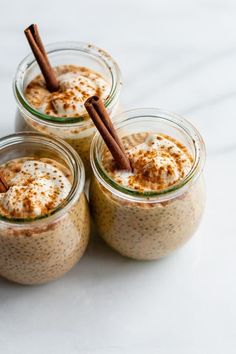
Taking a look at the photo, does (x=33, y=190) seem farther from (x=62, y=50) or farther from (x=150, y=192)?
(x=62, y=50)

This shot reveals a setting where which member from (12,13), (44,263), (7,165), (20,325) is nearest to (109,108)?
(7,165)

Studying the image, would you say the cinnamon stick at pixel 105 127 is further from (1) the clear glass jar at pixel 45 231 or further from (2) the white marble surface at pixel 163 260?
(2) the white marble surface at pixel 163 260

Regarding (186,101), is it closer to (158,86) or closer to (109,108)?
(158,86)

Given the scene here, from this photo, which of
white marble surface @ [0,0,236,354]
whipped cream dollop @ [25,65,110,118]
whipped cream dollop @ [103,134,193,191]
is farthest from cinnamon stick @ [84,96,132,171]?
white marble surface @ [0,0,236,354]

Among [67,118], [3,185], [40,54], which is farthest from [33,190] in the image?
[40,54]

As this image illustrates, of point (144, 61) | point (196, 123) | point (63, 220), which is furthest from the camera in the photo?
point (144, 61)

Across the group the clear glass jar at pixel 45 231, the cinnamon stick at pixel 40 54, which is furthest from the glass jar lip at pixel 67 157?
the cinnamon stick at pixel 40 54
